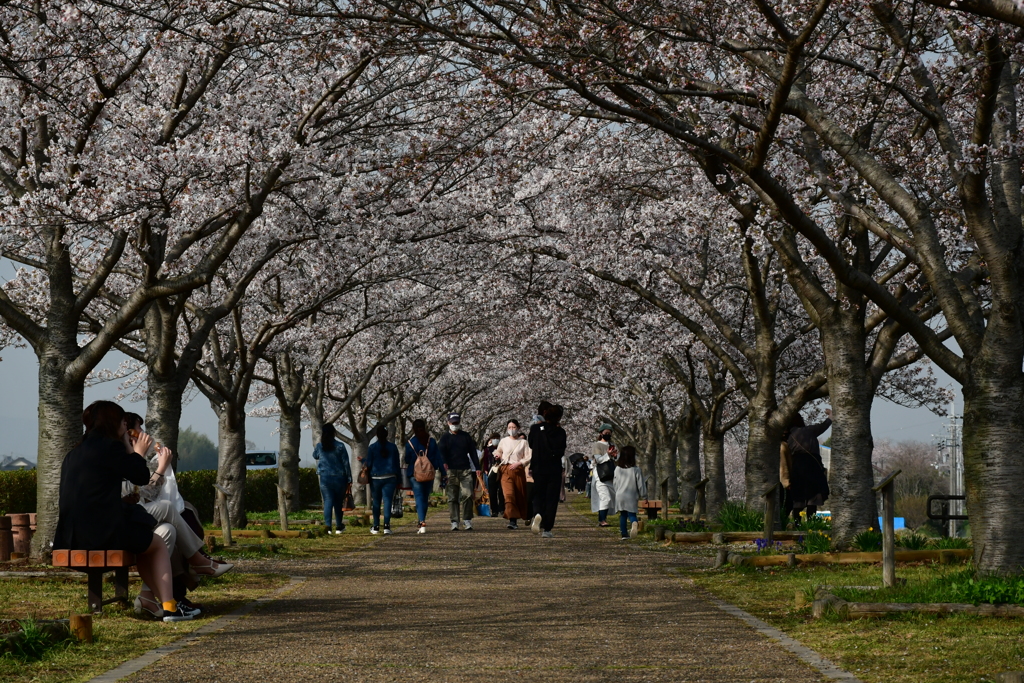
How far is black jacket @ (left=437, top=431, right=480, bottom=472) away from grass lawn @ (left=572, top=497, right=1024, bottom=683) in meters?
10.6

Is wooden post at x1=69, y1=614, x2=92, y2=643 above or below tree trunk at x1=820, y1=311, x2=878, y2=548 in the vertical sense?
below

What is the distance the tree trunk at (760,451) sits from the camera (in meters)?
18.6

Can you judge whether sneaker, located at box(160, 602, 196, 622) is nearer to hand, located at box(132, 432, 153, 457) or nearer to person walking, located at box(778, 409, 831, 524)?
hand, located at box(132, 432, 153, 457)

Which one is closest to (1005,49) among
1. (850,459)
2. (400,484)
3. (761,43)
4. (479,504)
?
(761,43)

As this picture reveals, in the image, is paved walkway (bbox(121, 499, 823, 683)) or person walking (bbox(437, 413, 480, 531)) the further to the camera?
person walking (bbox(437, 413, 480, 531))

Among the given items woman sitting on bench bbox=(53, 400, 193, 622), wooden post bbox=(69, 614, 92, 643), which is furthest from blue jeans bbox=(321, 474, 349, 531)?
wooden post bbox=(69, 614, 92, 643)

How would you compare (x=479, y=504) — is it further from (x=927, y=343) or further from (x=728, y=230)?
(x=927, y=343)

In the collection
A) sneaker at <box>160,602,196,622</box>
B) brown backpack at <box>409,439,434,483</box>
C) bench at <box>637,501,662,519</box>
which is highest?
brown backpack at <box>409,439,434,483</box>

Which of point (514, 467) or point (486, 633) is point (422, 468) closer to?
point (514, 467)

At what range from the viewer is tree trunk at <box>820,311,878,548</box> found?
1384cm

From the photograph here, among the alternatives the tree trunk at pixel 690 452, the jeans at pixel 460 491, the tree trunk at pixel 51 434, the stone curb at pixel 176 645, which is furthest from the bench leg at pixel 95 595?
the tree trunk at pixel 690 452

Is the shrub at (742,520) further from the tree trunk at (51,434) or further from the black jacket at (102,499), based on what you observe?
the black jacket at (102,499)

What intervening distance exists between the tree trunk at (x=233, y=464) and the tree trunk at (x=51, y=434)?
7.42 metres

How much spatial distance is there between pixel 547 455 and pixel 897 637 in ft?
36.3
